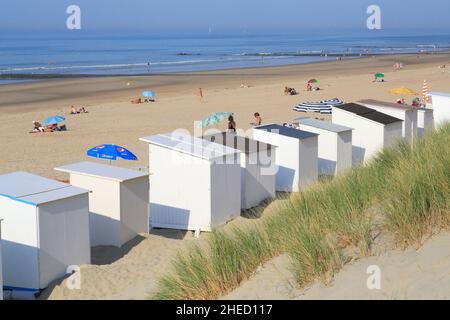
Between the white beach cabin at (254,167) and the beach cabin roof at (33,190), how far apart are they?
3548mm

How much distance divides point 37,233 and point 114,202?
1835mm

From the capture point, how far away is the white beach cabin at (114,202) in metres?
10.4

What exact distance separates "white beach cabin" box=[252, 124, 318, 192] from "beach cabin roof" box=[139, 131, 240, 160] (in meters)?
1.65

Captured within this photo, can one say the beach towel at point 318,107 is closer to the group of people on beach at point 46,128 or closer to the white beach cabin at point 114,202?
the group of people on beach at point 46,128

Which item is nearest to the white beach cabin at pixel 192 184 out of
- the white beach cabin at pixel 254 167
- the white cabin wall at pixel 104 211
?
the white beach cabin at pixel 254 167

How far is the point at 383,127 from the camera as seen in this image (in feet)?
47.5

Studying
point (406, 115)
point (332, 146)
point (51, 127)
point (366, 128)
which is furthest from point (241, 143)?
point (51, 127)

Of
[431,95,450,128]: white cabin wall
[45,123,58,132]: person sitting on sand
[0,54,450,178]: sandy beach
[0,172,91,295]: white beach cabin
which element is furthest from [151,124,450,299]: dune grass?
[45,123,58,132]: person sitting on sand

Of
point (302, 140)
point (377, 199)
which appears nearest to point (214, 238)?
point (377, 199)

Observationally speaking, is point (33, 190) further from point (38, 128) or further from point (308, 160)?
point (38, 128)
